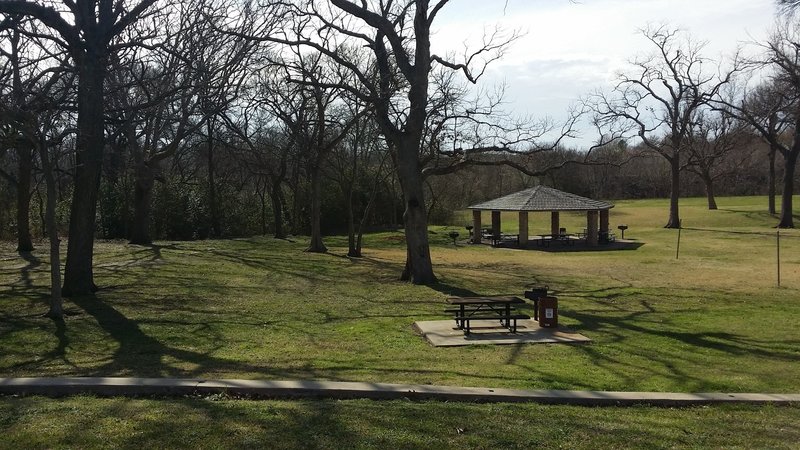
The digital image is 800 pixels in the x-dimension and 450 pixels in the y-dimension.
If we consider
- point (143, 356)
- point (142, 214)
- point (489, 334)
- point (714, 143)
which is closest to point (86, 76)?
point (143, 356)

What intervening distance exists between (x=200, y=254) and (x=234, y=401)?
18060 millimetres

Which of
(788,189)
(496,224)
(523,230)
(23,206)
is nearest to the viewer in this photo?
(23,206)

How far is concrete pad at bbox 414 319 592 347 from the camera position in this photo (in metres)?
9.80

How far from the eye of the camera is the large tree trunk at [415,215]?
658 inches

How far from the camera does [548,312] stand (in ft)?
35.9

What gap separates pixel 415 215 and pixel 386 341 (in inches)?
297

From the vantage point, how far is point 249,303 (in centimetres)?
1303

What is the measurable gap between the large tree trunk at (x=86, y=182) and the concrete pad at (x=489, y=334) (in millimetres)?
6669

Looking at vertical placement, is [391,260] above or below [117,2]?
below

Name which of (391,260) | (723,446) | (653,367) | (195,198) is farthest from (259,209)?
(723,446)

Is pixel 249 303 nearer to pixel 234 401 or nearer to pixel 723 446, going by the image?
pixel 234 401

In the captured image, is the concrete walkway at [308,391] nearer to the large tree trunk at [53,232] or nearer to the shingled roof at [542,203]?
the large tree trunk at [53,232]

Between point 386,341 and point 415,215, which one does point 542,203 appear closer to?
point 415,215

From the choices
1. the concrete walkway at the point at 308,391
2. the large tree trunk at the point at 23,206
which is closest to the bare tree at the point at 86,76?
the concrete walkway at the point at 308,391
